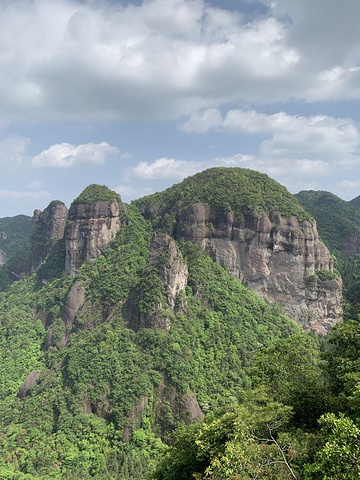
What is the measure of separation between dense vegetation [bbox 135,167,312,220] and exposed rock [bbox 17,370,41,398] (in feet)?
126

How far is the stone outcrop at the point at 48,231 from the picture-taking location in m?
86.7

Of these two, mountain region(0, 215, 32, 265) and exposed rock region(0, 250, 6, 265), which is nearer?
exposed rock region(0, 250, 6, 265)

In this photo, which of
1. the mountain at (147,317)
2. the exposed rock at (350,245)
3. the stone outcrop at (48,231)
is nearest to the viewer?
the mountain at (147,317)

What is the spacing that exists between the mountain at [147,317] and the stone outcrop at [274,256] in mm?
204

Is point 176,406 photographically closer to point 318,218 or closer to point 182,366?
point 182,366

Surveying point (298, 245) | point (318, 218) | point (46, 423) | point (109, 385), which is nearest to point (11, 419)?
point (46, 423)

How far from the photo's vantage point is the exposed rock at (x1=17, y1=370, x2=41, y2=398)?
49.9m

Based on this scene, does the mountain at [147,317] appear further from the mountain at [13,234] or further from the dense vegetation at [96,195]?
the mountain at [13,234]

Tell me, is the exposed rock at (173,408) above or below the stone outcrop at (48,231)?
below

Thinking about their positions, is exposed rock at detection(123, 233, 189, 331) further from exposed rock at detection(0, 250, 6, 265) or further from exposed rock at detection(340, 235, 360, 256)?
exposed rock at detection(0, 250, 6, 265)

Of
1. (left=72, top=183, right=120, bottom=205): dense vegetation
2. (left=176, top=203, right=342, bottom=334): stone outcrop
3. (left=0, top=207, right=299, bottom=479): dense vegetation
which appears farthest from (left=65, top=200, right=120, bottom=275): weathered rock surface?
(left=176, top=203, right=342, bottom=334): stone outcrop

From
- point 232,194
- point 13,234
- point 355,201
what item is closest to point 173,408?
point 232,194

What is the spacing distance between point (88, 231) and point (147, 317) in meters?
26.1

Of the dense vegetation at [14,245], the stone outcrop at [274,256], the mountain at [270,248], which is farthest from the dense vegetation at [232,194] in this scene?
the dense vegetation at [14,245]
